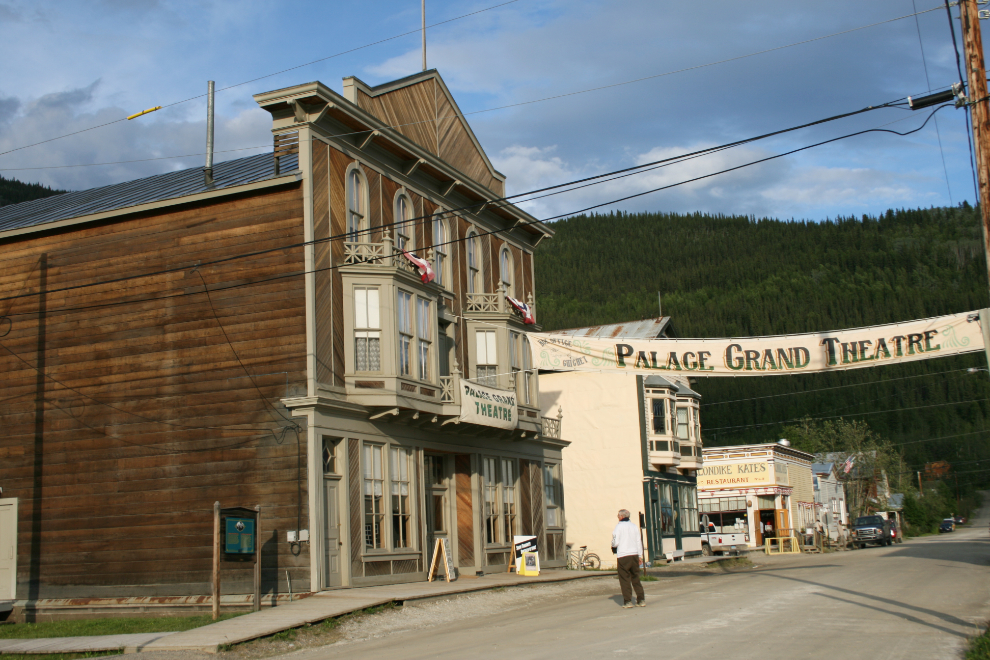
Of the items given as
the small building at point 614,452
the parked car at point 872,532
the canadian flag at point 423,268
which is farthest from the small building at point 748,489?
the canadian flag at point 423,268

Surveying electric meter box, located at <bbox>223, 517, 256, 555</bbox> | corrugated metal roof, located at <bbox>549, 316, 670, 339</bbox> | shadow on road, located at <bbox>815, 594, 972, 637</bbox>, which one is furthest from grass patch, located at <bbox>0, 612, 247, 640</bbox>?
corrugated metal roof, located at <bbox>549, 316, 670, 339</bbox>

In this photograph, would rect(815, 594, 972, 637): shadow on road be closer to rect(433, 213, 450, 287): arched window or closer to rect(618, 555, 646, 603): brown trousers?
rect(618, 555, 646, 603): brown trousers

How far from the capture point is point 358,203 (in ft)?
73.3

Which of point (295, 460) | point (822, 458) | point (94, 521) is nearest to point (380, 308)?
point (295, 460)

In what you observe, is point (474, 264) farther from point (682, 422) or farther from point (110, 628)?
point (682, 422)

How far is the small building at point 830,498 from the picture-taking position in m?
69.6

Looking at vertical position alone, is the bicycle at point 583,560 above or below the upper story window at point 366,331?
below

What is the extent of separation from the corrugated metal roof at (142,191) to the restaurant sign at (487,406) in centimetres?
707

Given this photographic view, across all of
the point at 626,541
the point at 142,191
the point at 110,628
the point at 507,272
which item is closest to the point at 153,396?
the point at 110,628

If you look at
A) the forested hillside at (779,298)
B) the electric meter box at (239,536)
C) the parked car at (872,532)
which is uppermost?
the forested hillside at (779,298)

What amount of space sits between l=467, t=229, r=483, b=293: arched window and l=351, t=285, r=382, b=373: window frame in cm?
633

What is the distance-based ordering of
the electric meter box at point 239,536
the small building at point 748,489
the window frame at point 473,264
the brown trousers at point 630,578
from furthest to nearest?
the small building at point 748,489 < the window frame at point 473,264 < the electric meter box at point 239,536 < the brown trousers at point 630,578

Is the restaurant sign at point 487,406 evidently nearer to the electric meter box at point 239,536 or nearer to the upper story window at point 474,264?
the upper story window at point 474,264

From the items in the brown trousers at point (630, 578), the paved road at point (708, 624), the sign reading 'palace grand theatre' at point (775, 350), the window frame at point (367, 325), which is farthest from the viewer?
the window frame at point (367, 325)
